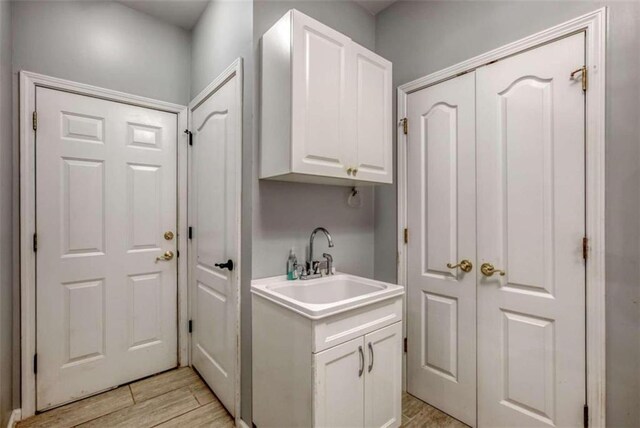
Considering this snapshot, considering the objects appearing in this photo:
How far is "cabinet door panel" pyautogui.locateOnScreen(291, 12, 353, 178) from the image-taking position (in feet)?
4.61

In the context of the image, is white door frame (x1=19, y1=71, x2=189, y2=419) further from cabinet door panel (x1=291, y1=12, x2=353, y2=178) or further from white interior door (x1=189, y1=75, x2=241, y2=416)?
cabinet door panel (x1=291, y1=12, x2=353, y2=178)

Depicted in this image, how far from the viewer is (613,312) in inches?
51.4

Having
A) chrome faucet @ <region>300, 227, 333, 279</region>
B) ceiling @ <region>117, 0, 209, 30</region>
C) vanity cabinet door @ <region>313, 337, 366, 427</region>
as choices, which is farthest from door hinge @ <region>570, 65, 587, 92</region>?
ceiling @ <region>117, 0, 209, 30</region>

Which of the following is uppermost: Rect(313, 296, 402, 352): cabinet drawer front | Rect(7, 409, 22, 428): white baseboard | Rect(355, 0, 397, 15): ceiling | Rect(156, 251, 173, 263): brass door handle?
Rect(355, 0, 397, 15): ceiling

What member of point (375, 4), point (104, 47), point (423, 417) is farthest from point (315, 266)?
point (104, 47)

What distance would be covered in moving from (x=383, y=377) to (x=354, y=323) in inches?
15.0

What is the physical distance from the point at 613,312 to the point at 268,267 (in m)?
1.65

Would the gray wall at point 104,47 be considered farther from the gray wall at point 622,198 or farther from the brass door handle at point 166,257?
the gray wall at point 622,198

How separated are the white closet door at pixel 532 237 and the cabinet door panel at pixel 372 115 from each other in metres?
0.53

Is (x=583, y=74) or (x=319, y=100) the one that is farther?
(x=319, y=100)

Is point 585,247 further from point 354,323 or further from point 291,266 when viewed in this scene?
point 291,266

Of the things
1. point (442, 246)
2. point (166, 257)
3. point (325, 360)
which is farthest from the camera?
point (166, 257)

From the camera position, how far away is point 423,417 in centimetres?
181

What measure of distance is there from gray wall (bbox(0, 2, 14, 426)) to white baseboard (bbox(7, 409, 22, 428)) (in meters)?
0.04
